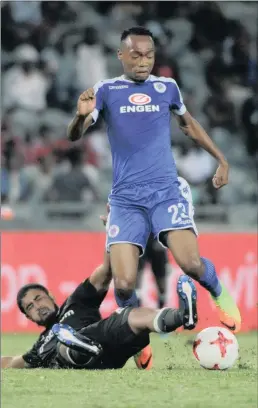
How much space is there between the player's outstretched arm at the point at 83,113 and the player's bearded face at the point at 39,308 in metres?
1.25

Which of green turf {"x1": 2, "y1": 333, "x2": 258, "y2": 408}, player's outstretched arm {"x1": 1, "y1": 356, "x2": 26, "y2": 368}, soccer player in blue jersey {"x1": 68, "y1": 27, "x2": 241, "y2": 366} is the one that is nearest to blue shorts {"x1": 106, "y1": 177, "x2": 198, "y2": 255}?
soccer player in blue jersey {"x1": 68, "y1": 27, "x2": 241, "y2": 366}

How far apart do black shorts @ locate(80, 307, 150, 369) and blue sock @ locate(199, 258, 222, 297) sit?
2.17ft

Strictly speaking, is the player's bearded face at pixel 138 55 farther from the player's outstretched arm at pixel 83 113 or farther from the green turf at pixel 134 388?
the green turf at pixel 134 388

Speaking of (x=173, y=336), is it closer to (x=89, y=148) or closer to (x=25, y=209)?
(x=25, y=209)

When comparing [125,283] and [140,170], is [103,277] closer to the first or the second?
[125,283]

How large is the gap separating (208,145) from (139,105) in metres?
0.60

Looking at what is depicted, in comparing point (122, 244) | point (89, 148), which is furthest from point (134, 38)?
point (89, 148)

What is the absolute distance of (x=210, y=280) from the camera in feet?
25.8

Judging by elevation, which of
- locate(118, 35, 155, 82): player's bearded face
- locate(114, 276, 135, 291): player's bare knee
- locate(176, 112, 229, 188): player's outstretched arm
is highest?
locate(118, 35, 155, 82): player's bearded face

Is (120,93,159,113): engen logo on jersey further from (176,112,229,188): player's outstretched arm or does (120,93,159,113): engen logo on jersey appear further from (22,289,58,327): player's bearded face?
(22,289,58,327): player's bearded face

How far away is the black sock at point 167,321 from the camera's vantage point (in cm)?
708

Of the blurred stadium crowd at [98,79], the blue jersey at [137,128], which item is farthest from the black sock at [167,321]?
the blurred stadium crowd at [98,79]

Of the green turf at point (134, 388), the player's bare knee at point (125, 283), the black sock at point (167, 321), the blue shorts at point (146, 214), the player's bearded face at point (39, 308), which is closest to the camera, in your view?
the green turf at point (134, 388)

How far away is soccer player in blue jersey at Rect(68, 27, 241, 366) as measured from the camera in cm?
757
